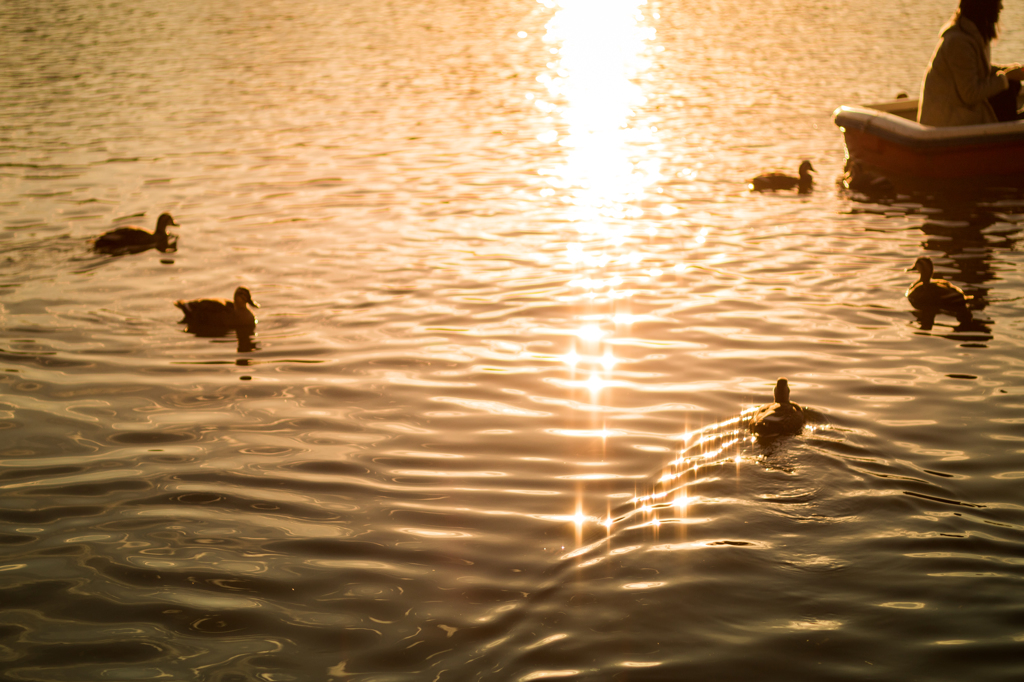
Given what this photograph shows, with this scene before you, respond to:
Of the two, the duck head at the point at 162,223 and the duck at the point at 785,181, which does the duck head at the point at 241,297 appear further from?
the duck at the point at 785,181

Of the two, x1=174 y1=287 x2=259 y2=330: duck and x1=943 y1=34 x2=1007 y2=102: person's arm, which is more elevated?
x1=943 y1=34 x2=1007 y2=102: person's arm

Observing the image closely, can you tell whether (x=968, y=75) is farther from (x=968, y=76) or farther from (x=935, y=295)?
(x=935, y=295)

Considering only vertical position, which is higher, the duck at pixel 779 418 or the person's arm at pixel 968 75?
the person's arm at pixel 968 75

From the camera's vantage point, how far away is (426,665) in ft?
16.0

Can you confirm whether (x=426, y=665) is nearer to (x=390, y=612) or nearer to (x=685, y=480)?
(x=390, y=612)

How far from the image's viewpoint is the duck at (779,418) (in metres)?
6.94

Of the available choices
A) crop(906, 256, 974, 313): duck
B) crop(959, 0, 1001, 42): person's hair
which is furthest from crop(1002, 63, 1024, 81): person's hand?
crop(906, 256, 974, 313): duck

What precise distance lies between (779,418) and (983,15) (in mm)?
10468

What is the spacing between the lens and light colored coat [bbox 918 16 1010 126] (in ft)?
46.3

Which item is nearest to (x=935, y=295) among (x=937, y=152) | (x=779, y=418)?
(x=779, y=418)

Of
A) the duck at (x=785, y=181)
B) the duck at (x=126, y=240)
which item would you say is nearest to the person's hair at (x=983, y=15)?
the duck at (x=785, y=181)

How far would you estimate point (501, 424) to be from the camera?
7.70m

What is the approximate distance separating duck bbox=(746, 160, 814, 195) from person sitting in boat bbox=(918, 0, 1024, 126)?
2182 millimetres

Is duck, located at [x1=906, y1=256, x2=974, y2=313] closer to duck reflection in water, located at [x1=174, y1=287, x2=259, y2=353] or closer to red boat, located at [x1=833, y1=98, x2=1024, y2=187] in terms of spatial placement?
red boat, located at [x1=833, y1=98, x2=1024, y2=187]
